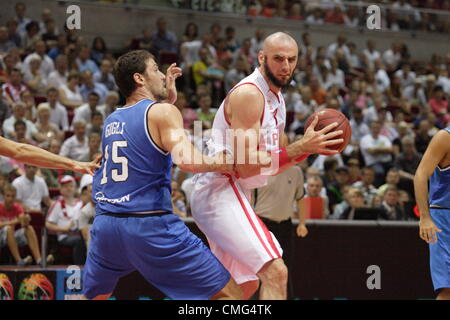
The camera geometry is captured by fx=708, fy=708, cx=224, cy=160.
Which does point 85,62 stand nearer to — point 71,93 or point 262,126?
point 71,93

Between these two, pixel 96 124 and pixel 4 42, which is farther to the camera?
pixel 4 42

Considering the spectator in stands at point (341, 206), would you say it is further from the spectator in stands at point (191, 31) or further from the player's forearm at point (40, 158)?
the player's forearm at point (40, 158)

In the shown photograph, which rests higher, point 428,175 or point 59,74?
point 59,74

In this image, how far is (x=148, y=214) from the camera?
14.7 ft

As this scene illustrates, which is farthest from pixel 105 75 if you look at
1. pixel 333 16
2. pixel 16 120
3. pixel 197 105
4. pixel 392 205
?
pixel 333 16

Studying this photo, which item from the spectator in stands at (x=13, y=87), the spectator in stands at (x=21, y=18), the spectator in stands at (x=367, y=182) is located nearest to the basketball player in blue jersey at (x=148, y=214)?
the spectator in stands at (x=367, y=182)

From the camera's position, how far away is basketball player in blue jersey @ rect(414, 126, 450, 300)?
5695 millimetres

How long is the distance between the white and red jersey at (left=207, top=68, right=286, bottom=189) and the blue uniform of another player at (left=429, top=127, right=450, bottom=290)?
153 centimetres

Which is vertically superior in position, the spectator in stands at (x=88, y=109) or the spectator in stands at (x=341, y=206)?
the spectator in stands at (x=88, y=109)

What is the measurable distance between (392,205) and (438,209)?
15.7 feet

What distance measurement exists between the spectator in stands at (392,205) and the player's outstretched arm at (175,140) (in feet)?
21.3

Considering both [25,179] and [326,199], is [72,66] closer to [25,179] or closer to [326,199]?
[25,179]

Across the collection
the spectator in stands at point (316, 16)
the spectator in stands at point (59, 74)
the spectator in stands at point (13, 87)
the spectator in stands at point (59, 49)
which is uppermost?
the spectator in stands at point (316, 16)

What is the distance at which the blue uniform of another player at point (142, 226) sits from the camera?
4418 mm
